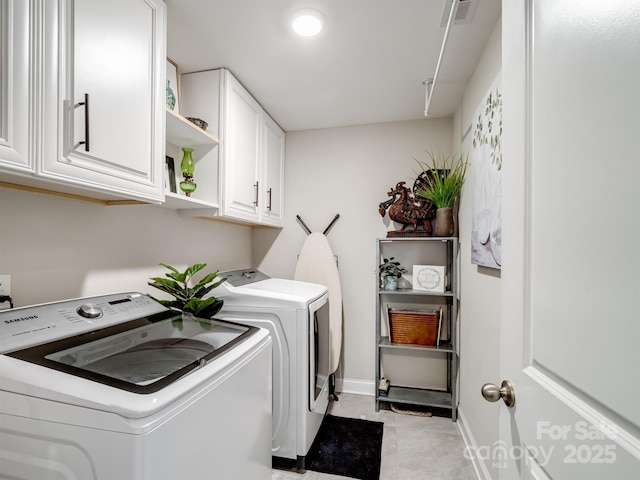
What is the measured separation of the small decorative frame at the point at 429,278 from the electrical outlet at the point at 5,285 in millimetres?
2352

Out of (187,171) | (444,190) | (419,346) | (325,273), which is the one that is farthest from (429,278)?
(187,171)

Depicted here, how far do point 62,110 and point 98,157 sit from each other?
0.55 ft

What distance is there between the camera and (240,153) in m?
2.11

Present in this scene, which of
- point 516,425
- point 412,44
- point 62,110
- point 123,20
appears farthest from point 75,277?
point 412,44

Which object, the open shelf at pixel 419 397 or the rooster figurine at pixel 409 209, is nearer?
the open shelf at pixel 419 397

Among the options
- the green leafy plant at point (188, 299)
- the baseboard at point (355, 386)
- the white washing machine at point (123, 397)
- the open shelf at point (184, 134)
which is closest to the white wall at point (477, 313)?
the baseboard at point (355, 386)

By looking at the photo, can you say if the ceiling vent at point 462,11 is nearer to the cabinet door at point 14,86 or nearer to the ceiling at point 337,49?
the ceiling at point 337,49

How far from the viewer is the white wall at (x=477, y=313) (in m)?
1.54

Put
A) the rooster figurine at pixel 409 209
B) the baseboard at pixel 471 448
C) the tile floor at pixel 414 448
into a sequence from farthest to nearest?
1. the rooster figurine at pixel 409 209
2. the tile floor at pixel 414 448
3. the baseboard at pixel 471 448

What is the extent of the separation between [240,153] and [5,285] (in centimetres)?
138

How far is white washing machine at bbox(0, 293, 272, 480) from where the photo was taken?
0.70m

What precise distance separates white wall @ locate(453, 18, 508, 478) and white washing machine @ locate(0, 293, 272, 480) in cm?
116

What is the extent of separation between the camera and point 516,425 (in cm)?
74

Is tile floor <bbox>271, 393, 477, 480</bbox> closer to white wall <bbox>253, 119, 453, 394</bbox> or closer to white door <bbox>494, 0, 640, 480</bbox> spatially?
white wall <bbox>253, 119, 453, 394</bbox>
